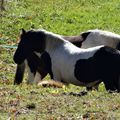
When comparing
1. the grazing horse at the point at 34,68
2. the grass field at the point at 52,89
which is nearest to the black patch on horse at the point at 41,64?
the grazing horse at the point at 34,68

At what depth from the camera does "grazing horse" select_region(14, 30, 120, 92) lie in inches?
444

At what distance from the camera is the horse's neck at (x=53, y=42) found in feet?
41.4

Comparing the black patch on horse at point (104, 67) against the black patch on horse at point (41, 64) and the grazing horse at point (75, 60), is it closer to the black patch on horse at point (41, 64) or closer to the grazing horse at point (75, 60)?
the grazing horse at point (75, 60)

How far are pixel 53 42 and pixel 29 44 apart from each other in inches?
29.9

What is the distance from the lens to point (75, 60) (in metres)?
11.8

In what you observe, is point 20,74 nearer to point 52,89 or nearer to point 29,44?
point 29,44

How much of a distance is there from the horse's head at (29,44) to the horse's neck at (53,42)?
0.51 ft

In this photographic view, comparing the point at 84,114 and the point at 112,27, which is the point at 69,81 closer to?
the point at 84,114

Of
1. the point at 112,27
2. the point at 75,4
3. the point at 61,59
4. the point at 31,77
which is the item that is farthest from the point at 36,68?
the point at 75,4

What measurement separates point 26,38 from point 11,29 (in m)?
9.81

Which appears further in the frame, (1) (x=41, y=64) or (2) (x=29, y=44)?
(2) (x=29, y=44)

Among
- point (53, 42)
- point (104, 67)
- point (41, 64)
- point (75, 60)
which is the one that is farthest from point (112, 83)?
point (41, 64)

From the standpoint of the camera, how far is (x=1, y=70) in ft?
51.3

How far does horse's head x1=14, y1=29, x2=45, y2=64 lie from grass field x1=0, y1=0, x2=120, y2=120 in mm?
701
